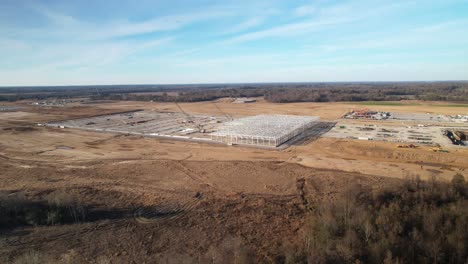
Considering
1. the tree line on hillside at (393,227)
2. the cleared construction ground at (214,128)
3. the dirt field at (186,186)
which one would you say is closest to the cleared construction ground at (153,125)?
the cleared construction ground at (214,128)

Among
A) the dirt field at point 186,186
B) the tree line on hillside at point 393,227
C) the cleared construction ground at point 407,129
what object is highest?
the cleared construction ground at point 407,129

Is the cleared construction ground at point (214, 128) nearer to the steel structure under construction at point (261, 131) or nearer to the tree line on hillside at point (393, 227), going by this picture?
the steel structure under construction at point (261, 131)

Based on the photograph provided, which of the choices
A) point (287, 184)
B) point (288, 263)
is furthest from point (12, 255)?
point (287, 184)

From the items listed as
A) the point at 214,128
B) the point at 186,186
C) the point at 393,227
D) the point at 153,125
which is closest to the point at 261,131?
the point at 214,128

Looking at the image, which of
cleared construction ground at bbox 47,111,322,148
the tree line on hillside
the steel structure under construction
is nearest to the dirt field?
the tree line on hillside

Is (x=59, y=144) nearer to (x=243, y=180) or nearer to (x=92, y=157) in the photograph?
(x=92, y=157)

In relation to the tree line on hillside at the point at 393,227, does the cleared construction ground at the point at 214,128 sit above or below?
above

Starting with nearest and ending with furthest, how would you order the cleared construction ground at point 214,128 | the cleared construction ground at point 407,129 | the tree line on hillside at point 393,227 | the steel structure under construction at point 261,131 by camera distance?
the tree line on hillside at point 393,227 < the steel structure under construction at point 261,131 < the cleared construction ground at point 214,128 < the cleared construction ground at point 407,129
